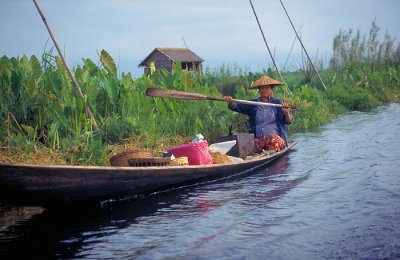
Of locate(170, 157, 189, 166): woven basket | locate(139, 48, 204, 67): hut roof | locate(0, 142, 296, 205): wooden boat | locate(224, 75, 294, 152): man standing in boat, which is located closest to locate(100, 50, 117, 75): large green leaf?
locate(224, 75, 294, 152): man standing in boat

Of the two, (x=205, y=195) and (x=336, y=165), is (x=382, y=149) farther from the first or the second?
(x=205, y=195)

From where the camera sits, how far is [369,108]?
495 inches

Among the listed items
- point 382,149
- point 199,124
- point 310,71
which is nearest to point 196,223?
point 199,124

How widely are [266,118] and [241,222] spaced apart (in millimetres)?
2690

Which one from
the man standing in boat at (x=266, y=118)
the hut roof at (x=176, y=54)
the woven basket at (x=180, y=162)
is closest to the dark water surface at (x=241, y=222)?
the woven basket at (x=180, y=162)

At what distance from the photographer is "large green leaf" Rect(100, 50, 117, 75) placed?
6930 millimetres

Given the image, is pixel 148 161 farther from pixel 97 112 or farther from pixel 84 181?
pixel 97 112

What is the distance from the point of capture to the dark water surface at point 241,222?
141 inches

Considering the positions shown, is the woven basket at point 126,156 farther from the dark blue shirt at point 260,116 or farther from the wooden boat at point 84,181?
the dark blue shirt at point 260,116

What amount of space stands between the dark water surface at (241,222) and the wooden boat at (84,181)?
0.19 metres

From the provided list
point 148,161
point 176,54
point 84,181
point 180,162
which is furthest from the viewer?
point 176,54

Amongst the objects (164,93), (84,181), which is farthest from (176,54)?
(84,181)

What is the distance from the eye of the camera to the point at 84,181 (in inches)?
164

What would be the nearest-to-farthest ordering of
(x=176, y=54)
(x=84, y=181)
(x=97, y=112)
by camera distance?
(x=84, y=181) < (x=97, y=112) < (x=176, y=54)
